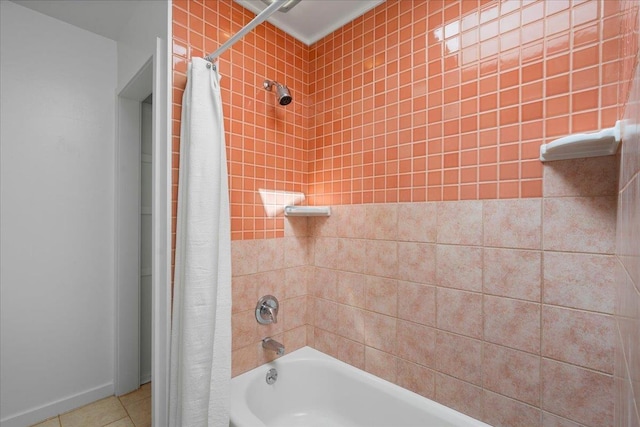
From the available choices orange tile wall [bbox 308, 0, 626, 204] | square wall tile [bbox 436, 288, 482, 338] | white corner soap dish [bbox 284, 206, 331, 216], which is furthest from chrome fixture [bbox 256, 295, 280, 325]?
square wall tile [bbox 436, 288, 482, 338]

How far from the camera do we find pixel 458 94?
1253 millimetres

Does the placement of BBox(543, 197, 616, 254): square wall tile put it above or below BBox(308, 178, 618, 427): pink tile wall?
above

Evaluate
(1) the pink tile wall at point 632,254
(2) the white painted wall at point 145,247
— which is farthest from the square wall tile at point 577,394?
(2) the white painted wall at point 145,247

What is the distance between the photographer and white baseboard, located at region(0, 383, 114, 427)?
1.63 m

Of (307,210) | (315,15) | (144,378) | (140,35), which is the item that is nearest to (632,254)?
(307,210)

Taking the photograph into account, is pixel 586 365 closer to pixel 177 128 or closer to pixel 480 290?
pixel 480 290

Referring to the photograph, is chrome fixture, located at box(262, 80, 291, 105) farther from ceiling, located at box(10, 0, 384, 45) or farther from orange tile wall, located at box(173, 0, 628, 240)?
ceiling, located at box(10, 0, 384, 45)

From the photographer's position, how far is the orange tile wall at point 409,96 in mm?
1020

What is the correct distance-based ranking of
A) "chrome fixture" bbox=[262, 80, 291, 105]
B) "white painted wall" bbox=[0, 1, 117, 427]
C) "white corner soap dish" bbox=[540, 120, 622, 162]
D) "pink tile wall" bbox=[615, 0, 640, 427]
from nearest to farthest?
"pink tile wall" bbox=[615, 0, 640, 427], "white corner soap dish" bbox=[540, 120, 622, 162], "chrome fixture" bbox=[262, 80, 291, 105], "white painted wall" bbox=[0, 1, 117, 427]

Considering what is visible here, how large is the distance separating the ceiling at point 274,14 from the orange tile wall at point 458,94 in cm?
8

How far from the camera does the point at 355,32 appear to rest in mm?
1660

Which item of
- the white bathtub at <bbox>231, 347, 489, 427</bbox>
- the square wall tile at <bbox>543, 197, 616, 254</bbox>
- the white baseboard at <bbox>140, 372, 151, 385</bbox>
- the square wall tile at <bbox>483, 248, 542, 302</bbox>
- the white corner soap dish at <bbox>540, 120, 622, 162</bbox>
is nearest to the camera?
the white corner soap dish at <bbox>540, 120, 622, 162</bbox>

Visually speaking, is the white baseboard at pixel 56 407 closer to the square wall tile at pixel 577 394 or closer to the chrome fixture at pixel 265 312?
the chrome fixture at pixel 265 312

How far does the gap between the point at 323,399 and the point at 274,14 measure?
2233 mm
